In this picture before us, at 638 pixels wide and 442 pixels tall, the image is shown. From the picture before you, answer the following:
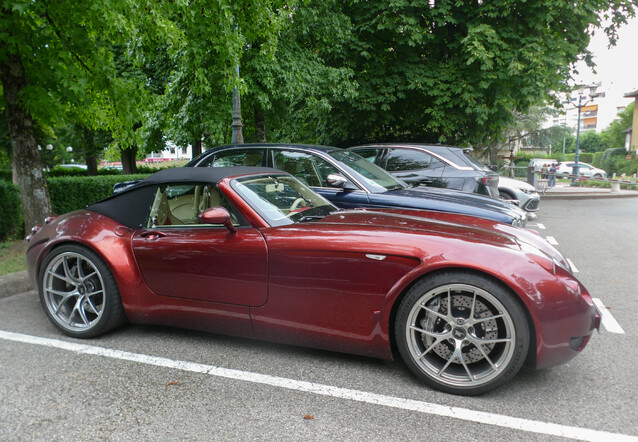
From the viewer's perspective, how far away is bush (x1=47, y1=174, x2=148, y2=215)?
31.3 feet

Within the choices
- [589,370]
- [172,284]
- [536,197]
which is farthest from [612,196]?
[172,284]

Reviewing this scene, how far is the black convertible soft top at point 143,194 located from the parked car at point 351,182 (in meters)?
1.98

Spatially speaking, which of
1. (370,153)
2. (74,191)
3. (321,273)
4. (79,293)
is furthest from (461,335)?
(74,191)

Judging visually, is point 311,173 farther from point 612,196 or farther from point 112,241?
point 612,196

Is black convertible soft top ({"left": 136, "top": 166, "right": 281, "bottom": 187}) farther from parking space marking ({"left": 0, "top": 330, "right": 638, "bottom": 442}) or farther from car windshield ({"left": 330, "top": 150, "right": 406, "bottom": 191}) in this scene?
car windshield ({"left": 330, "top": 150, "right": 406, "bottom": 191})

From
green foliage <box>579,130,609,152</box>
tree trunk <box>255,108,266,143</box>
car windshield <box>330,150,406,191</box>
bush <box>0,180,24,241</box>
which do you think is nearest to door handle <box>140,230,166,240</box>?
car windshield <box>330,150,406,191</box>

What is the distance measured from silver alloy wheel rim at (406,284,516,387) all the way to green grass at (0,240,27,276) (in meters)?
4.83

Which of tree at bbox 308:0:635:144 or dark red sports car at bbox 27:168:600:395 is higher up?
tree at bbox 308:0:635:144

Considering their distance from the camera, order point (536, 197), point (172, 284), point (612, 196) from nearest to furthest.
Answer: point (172, 284) < point (536, 197) < point (612, 196)

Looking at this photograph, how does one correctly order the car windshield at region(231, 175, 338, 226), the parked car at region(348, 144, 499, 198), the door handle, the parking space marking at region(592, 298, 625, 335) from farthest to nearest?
the parked car at region(348, 144, 499, 198) < the parking space marking at region(592, 298, 625, 335) < the door handle < the car windshield at region(231, 175, 338, 226)

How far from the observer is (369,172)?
243 inches

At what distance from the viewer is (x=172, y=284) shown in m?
3.48

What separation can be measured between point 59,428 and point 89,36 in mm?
5788

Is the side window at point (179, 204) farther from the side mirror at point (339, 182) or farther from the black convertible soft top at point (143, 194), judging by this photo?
the side mirror at point (339, 182)
